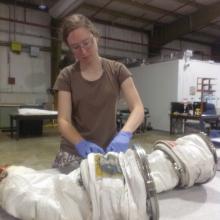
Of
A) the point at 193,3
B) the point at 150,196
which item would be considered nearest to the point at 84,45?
the point at 150,196

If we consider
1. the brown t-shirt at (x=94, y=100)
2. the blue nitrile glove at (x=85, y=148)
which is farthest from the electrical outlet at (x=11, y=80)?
the blue nitrile glove at (x=85, y=148)

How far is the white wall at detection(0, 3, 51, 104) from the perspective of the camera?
697 cm

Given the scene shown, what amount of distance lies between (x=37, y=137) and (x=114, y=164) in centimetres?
519

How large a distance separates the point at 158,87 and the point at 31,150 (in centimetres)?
405

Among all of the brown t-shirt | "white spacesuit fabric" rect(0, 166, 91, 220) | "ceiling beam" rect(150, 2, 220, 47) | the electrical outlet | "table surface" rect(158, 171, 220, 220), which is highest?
"ceiling beam" rect(150, 2, 220, 47)

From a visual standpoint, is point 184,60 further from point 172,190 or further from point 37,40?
point 172,190

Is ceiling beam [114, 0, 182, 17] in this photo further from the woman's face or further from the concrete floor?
the woman's face

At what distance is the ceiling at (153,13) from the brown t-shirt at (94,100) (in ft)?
16.3

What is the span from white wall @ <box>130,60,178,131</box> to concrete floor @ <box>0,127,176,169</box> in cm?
149

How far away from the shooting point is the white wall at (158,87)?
6.76 meters

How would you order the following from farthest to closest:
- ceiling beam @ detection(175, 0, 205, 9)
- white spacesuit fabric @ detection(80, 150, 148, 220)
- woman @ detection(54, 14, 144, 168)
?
1. ceiling beam @ detection(175, 0, 205, 9)
2. woman @ detection(54, 14, 144, 168)
3. white spacesuit fabric @ detection(80, 150, 148, 220)

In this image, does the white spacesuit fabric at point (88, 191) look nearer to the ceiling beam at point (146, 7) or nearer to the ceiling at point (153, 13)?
the ceiling at point (153, 13)

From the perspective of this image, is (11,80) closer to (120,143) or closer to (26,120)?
(26,120)

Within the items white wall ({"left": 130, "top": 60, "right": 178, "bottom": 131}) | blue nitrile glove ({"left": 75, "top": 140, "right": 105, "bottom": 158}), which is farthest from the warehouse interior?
blue nitrile glove ({"left": 75, "top": 140, "right": 105, "bottom": 158})
